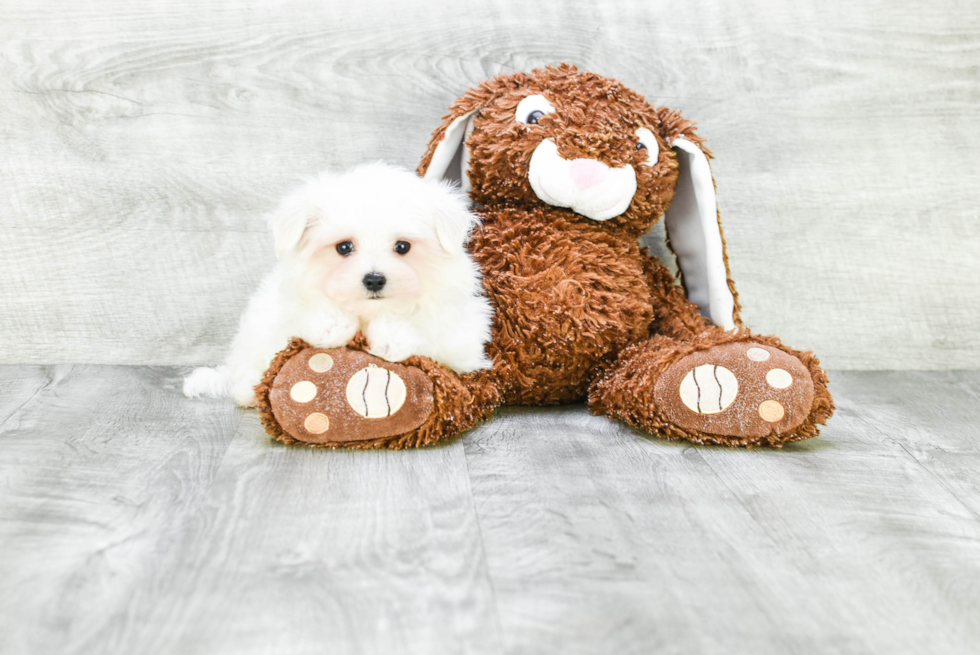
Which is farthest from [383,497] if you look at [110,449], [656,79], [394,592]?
[656,79]

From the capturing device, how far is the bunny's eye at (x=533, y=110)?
116cm

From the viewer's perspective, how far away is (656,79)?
142 cm

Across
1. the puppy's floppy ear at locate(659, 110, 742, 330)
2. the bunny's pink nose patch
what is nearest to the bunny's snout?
the bunny's pink nose patch

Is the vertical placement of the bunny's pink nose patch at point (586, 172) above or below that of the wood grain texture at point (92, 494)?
above

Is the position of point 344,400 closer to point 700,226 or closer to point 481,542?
point 481,542

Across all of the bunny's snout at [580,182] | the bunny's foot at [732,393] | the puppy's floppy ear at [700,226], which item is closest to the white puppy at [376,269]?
the bunny's snout at [580,182]

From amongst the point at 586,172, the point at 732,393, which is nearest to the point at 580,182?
the point at 586,172

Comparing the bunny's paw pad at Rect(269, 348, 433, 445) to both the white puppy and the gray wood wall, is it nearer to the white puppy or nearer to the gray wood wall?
the white puppy

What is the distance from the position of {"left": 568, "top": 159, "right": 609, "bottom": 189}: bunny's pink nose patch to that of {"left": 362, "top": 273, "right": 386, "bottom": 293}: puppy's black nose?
318 millimetres

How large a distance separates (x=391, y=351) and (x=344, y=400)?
0.28ft

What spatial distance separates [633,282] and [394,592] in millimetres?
691

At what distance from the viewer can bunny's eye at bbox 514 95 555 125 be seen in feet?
Answer: 3.82

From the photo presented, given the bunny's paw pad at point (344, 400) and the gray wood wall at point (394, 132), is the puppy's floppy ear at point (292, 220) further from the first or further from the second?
the gray wood wall at point (394, 132)

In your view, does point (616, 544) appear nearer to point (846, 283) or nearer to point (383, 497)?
point (383, 497)
